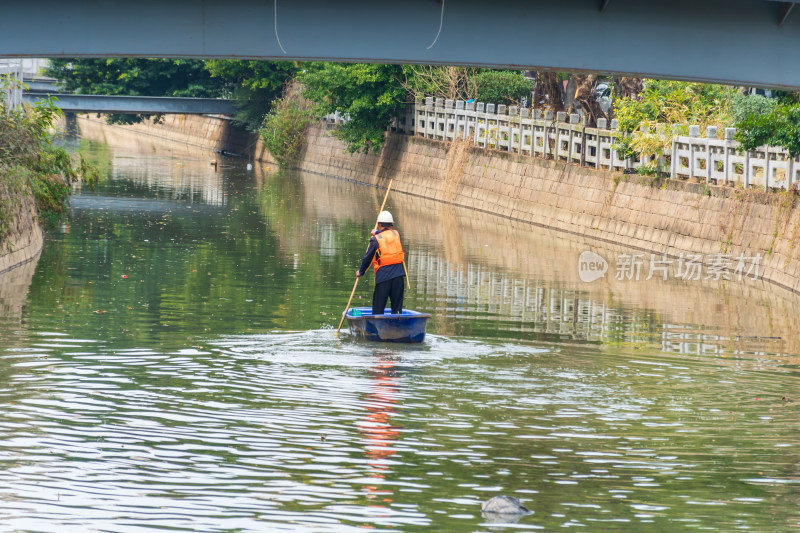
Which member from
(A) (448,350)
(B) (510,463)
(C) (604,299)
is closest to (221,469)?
(B) (510,463)

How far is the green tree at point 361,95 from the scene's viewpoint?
4791 cm

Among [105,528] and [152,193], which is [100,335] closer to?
[105,528]

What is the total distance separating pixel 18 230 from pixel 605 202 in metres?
15.5

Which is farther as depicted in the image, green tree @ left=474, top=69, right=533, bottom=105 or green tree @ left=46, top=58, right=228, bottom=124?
green tree @ left=46, top=58, right=228, bottom=124

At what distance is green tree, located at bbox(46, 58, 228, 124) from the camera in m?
62.5

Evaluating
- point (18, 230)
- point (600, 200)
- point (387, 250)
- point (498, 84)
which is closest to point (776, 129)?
point (600, 200)

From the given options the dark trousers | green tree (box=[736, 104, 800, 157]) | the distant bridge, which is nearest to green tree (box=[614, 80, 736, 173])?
green tree (box=[736, 104, 800, 157])

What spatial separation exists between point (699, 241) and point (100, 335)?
15.6 meters

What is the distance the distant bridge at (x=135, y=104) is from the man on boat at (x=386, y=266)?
141ft

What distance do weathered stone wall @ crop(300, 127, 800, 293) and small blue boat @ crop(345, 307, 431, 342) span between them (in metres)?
10.2

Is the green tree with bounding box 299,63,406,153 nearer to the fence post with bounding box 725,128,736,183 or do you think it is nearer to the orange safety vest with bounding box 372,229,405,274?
the fence post with bounding box 725,128,736,183

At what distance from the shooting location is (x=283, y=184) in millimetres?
49969

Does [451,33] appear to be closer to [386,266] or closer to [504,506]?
[386,266]

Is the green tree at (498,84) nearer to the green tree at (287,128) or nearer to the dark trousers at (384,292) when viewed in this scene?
the green tree at (287,128)
